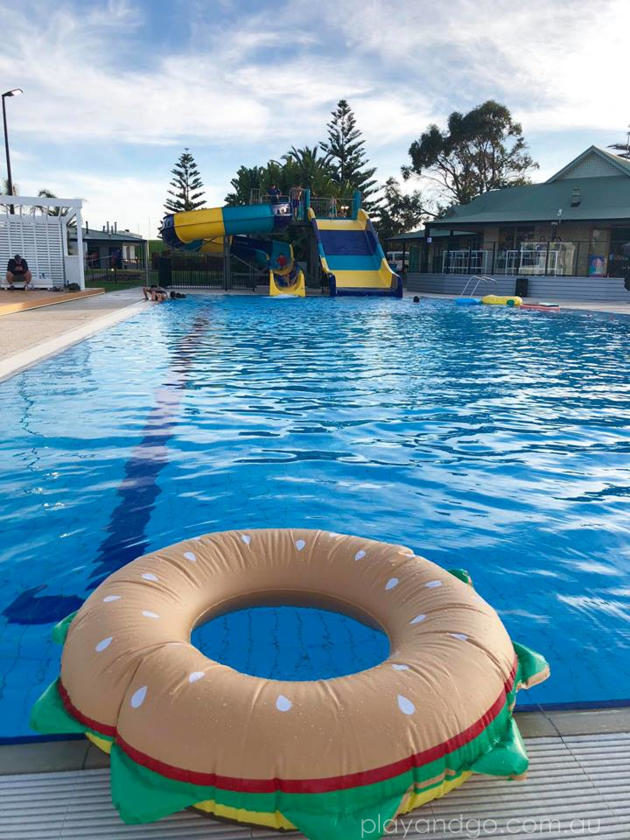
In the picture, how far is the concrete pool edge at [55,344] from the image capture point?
315 inches

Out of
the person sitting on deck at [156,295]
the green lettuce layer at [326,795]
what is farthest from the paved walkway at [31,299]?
the green lettuce layer at [326,795]

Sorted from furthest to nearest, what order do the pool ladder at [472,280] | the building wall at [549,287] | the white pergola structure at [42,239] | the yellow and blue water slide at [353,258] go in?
the pool ladder at [472,280], the building wall at [549,287], the yellow and blue water slide at [353,258], the white pergola structure at [42,239]

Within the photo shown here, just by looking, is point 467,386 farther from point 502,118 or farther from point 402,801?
point 502,118

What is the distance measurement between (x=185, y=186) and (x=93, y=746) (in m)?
51.3

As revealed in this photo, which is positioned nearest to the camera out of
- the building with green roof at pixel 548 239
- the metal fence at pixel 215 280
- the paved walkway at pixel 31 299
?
the paved walkway at pixel 31 299

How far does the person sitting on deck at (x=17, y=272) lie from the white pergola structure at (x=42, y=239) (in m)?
0.66

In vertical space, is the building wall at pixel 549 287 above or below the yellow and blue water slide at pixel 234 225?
below

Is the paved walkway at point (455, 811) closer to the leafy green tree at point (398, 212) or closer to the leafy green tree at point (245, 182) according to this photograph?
the leafy green tree at point (245, 182)

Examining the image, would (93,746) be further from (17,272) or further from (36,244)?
(36,244)

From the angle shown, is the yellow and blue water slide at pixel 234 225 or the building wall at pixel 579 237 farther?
the building wall at pixel 579 237

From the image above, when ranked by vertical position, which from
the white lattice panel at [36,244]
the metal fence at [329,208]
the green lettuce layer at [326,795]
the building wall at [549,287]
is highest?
Answer: the metal fence at [329,208]

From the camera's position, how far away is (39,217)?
2112 centimetres

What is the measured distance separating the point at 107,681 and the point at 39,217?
22.4 metres

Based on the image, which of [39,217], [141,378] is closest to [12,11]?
[39,217]
